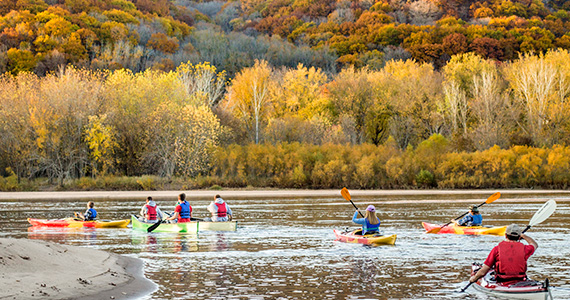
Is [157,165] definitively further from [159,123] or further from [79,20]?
[79,20]

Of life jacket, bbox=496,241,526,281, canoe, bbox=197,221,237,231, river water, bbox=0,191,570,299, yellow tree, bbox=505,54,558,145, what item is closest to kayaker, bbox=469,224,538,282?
life jacket, bbox=496,241,526,281

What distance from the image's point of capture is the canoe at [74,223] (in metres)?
33.7

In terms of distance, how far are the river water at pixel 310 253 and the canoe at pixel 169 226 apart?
25.4 inches

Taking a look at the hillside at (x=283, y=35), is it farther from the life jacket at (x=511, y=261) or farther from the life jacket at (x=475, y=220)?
the life jacket at (x=511, y=261)

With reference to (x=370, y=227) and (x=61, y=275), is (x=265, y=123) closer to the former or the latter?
(x=370, y=227)

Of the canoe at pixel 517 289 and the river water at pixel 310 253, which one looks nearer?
the canoe at pixel 517 289

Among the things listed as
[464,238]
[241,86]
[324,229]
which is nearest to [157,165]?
[241,86]

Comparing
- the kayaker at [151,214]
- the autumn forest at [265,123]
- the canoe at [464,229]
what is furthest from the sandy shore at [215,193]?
the canoe at [464,229]

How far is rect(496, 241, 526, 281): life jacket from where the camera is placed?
50.7 feet

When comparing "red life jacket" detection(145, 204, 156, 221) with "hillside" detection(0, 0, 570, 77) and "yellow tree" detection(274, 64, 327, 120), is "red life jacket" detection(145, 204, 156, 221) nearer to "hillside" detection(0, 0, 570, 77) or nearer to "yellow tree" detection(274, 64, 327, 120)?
"yellow tree" detection(274, 64, 327, 120)

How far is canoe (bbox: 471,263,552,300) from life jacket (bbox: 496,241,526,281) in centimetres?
17

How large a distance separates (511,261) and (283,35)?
539 feet

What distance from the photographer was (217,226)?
3225cm

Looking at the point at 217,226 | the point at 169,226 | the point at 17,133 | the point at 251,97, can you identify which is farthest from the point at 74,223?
the point at 251,97
